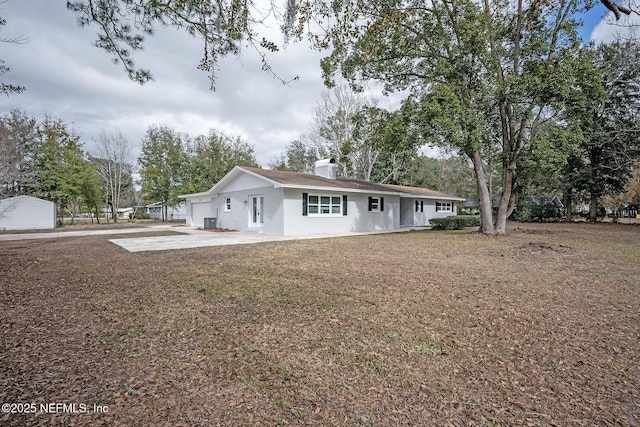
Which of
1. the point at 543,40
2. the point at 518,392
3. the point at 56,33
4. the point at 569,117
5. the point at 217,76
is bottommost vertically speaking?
the point at 518,392

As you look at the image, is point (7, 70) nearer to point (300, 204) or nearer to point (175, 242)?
point (175, 242)

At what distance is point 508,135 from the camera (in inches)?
556

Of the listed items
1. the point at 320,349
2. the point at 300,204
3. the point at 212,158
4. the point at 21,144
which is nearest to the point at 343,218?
the point at 300,204

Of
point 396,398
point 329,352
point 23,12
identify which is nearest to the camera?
point 396,398

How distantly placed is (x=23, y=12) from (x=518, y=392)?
26.1 ft

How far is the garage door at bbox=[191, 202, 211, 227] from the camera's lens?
71.6 feet

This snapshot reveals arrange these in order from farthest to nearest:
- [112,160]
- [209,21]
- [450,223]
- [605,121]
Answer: [112,160] → [450,223] → [605,121] → [209,21]

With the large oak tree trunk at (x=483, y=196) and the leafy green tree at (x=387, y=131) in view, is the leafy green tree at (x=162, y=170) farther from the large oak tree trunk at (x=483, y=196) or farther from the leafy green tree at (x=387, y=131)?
the large oak tree trunk at (x=483, y=196)

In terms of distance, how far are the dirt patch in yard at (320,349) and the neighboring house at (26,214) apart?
70.8 feet

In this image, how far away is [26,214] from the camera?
21.8 m

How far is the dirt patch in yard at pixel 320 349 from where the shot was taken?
2102mm

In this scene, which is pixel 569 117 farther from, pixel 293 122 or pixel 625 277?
pixel 293 122

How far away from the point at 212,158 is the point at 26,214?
594 inches

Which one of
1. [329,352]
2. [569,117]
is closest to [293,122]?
[569,117]
